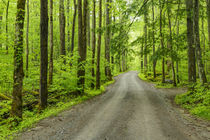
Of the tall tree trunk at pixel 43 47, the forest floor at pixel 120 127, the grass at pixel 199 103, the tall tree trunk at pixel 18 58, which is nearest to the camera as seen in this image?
the forest floor at pixel 120 127

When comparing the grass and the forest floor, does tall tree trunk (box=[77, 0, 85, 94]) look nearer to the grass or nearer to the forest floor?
the forest floor

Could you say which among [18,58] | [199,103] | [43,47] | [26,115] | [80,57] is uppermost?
[43,47]

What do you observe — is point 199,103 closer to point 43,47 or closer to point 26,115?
point 43,47

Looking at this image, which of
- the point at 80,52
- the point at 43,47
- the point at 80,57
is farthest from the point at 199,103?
the point at 43,47

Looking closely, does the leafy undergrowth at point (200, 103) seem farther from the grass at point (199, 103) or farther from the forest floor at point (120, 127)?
the forest floor at point (120, 127)

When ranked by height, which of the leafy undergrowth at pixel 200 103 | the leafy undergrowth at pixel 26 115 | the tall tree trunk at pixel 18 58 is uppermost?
the tall tree trunk at pixel 18 58

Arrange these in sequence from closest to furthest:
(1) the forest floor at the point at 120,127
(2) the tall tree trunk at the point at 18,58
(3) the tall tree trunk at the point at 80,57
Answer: (1) the forest floor at the point at 120,127
(2) the tall tree trunk at the point at 18,58
(3) the tall tree trunk at the point at 80,57

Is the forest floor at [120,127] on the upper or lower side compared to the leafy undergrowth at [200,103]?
lower

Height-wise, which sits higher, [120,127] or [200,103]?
[200,103]

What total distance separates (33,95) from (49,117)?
5034 mm

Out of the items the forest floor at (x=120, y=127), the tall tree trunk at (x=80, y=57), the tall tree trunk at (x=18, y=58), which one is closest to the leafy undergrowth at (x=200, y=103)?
the forest floor at (x=120, y=127)

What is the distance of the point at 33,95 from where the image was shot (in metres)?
11.4

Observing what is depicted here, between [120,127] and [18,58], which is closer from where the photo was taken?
[120,127]

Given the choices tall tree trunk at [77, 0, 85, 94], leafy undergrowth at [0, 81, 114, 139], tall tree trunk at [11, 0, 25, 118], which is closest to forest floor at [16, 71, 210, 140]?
leafy undergrowth at [0, 81, 114, 139]
